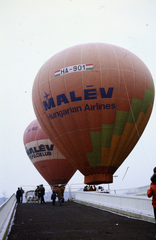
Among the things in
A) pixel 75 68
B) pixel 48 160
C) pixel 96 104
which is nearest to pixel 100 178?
pixel 96 104

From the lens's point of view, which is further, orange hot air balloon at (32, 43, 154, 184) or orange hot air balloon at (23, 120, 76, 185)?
orange hot air balloon at (23, 120, 76, 185)

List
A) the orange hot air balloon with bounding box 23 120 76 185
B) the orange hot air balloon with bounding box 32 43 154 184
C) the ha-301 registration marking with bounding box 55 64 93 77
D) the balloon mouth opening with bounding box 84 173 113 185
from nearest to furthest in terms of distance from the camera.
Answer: the orange hot air balloon with bounding box 32 43 154 184
the ha-301 registration marking with bounding box 55 64 93 77
the balloon mouth opening with bounding box 84 173 113 185
the orange hot air balloon with bounding box 23 120 76 185

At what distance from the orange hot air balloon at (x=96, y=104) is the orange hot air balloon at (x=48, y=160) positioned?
12295 mm

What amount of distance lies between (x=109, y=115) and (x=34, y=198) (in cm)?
1519

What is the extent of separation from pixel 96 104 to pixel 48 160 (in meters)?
16.7

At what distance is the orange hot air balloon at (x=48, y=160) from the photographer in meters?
38.0

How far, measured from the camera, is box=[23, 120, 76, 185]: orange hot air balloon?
38.0 metres

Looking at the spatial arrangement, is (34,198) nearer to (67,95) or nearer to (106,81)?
(67,95)

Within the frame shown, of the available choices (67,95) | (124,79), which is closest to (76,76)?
(67,95)

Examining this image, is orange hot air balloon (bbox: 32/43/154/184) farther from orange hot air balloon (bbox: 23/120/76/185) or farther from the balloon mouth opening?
orange hot air balloon (bbox: 23/120/76/185)

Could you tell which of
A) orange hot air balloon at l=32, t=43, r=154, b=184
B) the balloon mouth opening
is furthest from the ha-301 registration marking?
the balloon mouth opening

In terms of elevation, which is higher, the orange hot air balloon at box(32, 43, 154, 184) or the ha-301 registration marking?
the ha-301 registration marking

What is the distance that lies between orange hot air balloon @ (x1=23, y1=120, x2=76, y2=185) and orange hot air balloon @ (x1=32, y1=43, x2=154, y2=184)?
12295 mm

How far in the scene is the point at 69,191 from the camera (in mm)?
31906
